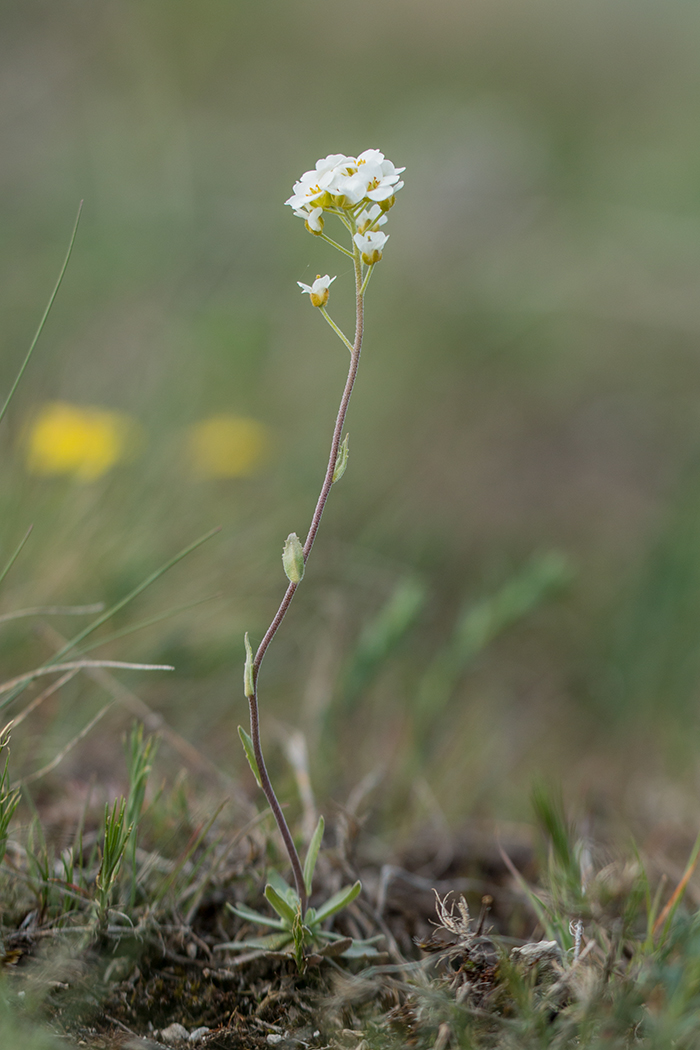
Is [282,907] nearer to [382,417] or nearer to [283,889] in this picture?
[283,889]

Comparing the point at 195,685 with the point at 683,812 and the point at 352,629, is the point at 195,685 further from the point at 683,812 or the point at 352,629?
the point at 683,812

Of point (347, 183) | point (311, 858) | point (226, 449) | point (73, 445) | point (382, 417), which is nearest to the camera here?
point (347, 183)

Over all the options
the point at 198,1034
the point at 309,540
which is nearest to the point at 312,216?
the point at 309,540

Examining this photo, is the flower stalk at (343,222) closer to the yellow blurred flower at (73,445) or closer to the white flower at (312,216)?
the white flower at (312,216)

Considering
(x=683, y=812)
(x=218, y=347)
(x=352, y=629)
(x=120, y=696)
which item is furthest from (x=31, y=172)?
(x=683, y=812)

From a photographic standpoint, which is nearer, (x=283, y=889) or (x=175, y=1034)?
(x=175, y=1034)

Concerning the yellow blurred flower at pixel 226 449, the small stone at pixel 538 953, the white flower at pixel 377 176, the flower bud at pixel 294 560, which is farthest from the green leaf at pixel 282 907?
the yellow blurred flower at pixel 226 449

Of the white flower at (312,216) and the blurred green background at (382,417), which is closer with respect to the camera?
the white flower at (312,216)
